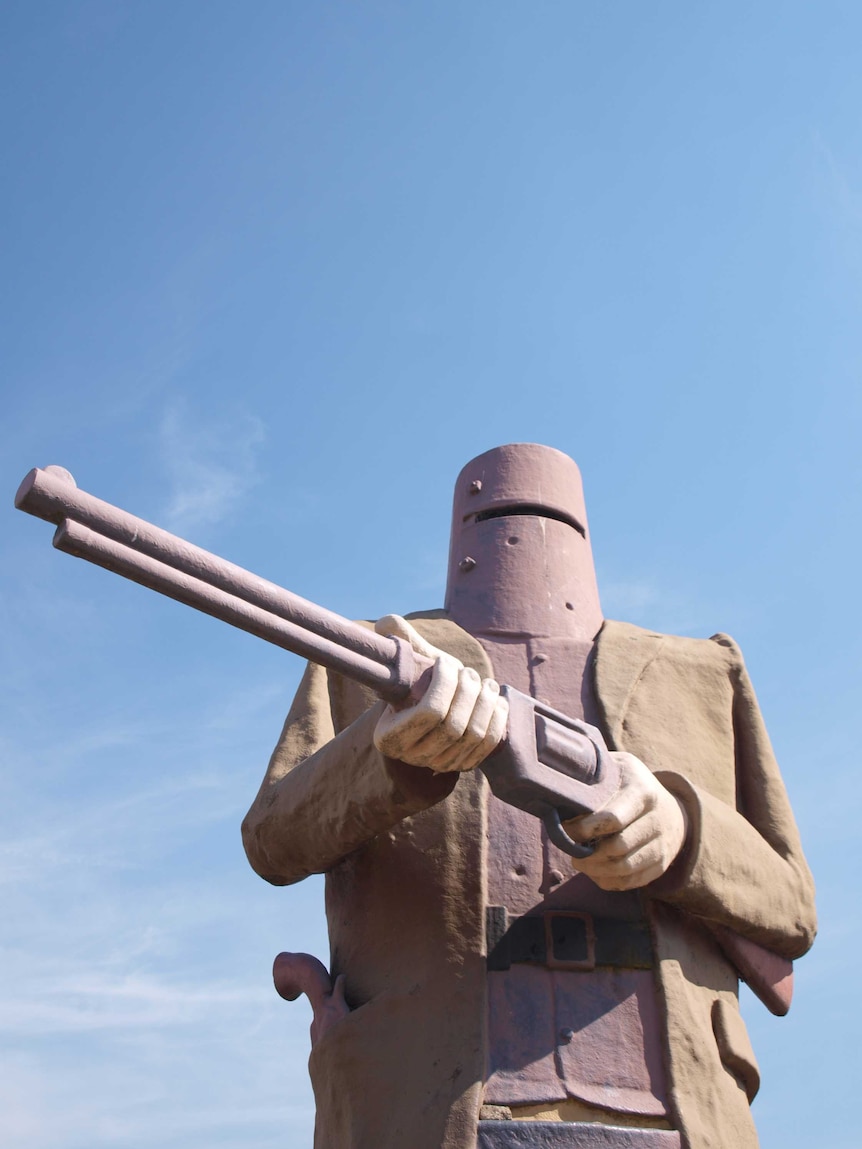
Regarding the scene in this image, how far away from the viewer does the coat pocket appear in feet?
15.0

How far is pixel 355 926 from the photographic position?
15.6ft

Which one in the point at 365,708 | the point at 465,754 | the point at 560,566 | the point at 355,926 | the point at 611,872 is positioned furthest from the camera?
the point at 560,566

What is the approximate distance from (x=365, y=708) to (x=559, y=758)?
4.03ft

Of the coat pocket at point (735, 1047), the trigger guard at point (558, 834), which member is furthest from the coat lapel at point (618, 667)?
the coat pocket at point (735, 1047)

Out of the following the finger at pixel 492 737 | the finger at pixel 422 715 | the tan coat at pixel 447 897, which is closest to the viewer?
the finger at pixel 422 715

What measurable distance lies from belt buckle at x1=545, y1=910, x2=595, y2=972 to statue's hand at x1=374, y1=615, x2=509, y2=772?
0.74 meters

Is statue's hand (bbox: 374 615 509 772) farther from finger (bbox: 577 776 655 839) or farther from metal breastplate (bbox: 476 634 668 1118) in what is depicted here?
metal breastplate (bbox: 476 634 668 1118)

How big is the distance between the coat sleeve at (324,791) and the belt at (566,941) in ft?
1.55

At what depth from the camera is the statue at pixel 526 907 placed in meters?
4.14

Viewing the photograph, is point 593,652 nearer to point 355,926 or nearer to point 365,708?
point 365,708

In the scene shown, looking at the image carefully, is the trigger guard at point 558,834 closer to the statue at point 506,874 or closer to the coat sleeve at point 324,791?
the statue at point 506,874

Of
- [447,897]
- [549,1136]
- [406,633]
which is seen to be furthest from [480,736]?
[549,1136]

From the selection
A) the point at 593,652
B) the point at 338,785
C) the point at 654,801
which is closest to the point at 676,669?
the point at 593,652

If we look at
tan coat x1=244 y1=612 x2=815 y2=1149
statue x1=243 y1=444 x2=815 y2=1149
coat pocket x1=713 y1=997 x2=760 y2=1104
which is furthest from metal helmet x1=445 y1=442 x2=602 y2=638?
coat pocket x1=713 y1=997 x2=760 y2=1104
